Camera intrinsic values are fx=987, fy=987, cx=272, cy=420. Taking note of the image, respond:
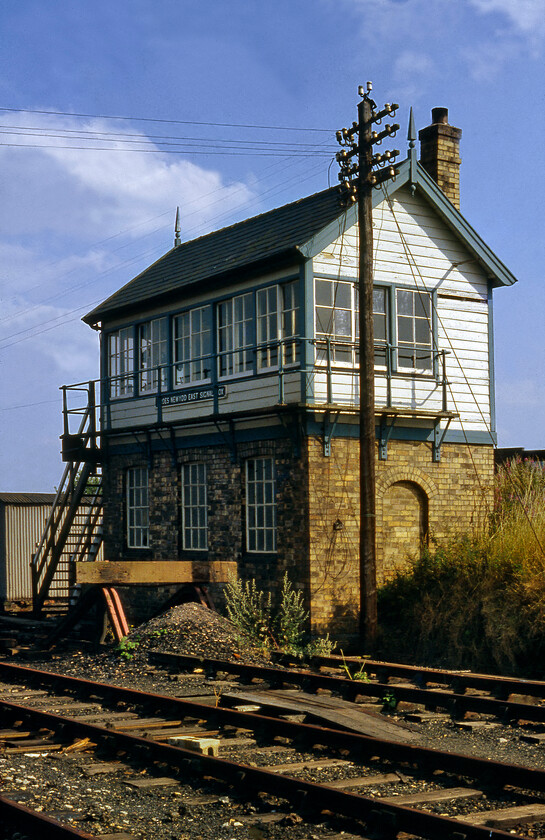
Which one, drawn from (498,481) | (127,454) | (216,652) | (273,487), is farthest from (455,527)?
(127,454)

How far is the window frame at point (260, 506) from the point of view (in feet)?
57.3

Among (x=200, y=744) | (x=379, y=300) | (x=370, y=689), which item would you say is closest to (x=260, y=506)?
(x=379, y=300)

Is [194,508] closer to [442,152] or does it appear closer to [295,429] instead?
[295,429]

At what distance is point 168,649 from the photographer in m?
14.1

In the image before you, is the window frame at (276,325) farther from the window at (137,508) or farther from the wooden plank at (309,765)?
the wooden plank at (309,765)

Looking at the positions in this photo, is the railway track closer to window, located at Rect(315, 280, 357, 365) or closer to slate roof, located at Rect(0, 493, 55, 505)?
window, located at Rect(315, 280, 357, 365)

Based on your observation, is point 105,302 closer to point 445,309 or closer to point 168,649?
point 445,309

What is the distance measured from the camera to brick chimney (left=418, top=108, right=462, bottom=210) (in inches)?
783

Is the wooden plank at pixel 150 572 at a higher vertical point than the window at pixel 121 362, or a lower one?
lower

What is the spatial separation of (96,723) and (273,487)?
26.8ft

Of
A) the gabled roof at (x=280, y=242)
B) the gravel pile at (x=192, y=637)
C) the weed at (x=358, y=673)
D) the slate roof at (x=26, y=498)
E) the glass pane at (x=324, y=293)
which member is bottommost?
the weed at (x=358, y=673)

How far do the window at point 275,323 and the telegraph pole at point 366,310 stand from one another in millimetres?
1975

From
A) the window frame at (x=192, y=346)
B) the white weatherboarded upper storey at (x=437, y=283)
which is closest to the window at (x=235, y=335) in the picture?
the window frame at (x=192, y=346)

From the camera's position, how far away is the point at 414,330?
1845 cm
